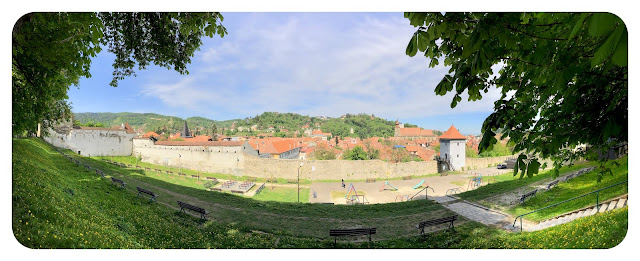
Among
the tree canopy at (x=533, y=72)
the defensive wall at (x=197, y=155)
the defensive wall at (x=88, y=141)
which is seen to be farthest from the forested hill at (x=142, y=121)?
the tree canopy at (x=533, y=72)

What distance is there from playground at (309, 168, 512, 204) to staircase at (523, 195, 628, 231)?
3.23 metres

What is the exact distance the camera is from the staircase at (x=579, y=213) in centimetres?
283

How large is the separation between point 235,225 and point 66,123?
488cm

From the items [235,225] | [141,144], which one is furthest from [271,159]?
[235,225]

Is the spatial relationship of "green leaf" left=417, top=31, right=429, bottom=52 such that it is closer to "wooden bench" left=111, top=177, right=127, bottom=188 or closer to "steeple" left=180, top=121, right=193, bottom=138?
"wooden bench" left=111, top=177, right=127, bottom=188

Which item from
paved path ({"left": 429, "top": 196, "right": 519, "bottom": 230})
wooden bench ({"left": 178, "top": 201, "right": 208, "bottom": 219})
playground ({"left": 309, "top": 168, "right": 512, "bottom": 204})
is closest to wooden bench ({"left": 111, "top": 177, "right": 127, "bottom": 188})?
wooden bench ({"left": 178, "top": 201, "right": 208, "bottom": 219})

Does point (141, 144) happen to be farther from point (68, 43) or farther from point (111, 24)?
point (68, 43)

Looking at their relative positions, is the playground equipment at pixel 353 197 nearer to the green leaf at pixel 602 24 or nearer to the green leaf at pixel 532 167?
the green leaf at pixel 532 167

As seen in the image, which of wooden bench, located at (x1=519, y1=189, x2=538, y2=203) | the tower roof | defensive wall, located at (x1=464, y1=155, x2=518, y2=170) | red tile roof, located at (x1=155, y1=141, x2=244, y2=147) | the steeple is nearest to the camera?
wooden bench, located at (x1=519, y1=189, x2=538, y2=203)

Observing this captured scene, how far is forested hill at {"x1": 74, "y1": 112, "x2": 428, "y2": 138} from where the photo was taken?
17.4 ft

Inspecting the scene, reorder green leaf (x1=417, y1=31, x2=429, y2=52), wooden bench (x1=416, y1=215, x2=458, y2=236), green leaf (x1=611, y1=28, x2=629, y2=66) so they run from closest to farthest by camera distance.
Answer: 1. green leaf (x1=611, y1=28, x2=629, y2=66)
2. green leaf (x1=417, y1=31, x2=429, y2=52)
3. wooden bench (x1=416, y1=215, x2=458, y2=236)

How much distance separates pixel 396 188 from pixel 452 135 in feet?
9.78

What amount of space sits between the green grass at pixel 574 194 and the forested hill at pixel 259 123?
6.79 m

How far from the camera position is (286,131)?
11.9 meters
